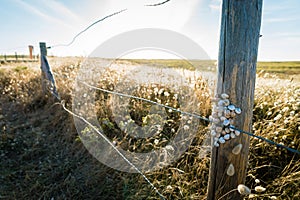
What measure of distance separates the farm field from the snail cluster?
0.62 metres

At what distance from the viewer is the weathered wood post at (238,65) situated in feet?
3.34

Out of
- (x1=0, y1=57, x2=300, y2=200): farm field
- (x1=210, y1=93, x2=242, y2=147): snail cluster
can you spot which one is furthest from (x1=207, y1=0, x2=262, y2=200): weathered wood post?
(x1=0, y1=57, x2=300, y2=200): farm field

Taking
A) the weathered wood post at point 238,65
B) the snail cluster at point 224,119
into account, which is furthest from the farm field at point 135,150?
the snail cluster at point 224,119

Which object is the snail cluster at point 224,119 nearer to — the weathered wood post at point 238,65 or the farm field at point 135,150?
the weathered wood post at point 238,65

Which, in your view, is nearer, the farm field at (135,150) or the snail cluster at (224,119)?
the snail cluster at (224,119)

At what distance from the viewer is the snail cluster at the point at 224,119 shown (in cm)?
110

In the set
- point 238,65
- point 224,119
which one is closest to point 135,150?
point 224,119

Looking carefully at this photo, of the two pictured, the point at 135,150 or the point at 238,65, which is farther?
the point at 135,150

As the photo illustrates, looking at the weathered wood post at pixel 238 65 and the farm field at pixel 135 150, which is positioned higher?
the weathered wood post at pixel 238 65

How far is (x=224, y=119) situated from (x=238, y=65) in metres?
0.31

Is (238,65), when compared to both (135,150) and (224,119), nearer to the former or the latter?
(224,119)

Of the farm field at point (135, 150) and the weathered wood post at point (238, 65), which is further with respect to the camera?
the farm field at point (135, 150)

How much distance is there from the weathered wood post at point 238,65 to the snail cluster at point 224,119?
3 cm

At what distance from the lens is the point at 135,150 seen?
2.30 m
